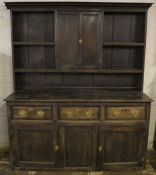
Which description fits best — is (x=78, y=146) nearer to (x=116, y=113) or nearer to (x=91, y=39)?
(x=116, y=113)

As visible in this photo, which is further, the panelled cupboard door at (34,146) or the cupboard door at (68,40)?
the cupboard door at (68,40)

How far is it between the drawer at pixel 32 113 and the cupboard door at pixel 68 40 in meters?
0.59

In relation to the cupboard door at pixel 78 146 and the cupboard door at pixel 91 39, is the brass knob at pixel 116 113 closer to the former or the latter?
the cupboard door at pixel 78 146

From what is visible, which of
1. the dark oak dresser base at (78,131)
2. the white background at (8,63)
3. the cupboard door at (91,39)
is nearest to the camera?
the dark oak dresser base at (78,131)

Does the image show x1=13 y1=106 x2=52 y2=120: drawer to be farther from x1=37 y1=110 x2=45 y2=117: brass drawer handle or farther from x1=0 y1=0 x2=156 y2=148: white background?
x1=0 y1=0 x2=156 y2=148: white background

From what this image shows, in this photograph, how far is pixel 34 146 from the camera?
2385mm

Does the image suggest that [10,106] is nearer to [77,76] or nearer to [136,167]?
[77,76]

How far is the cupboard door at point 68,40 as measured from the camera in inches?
96.7

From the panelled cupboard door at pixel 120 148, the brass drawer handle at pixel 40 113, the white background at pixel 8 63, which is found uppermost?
the white background at pixel 8 63

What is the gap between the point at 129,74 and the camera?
9.00ft

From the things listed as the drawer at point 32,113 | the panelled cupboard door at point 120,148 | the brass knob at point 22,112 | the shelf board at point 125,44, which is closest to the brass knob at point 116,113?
the panelled cupboard door at point 120,148

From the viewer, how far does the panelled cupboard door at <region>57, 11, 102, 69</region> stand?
245cm

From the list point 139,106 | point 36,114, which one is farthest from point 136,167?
point 36,114

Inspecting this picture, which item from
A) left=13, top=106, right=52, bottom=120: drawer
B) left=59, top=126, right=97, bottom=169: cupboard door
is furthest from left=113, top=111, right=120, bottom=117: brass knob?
left=13, top=106, right=52, bottom=120: drawer
